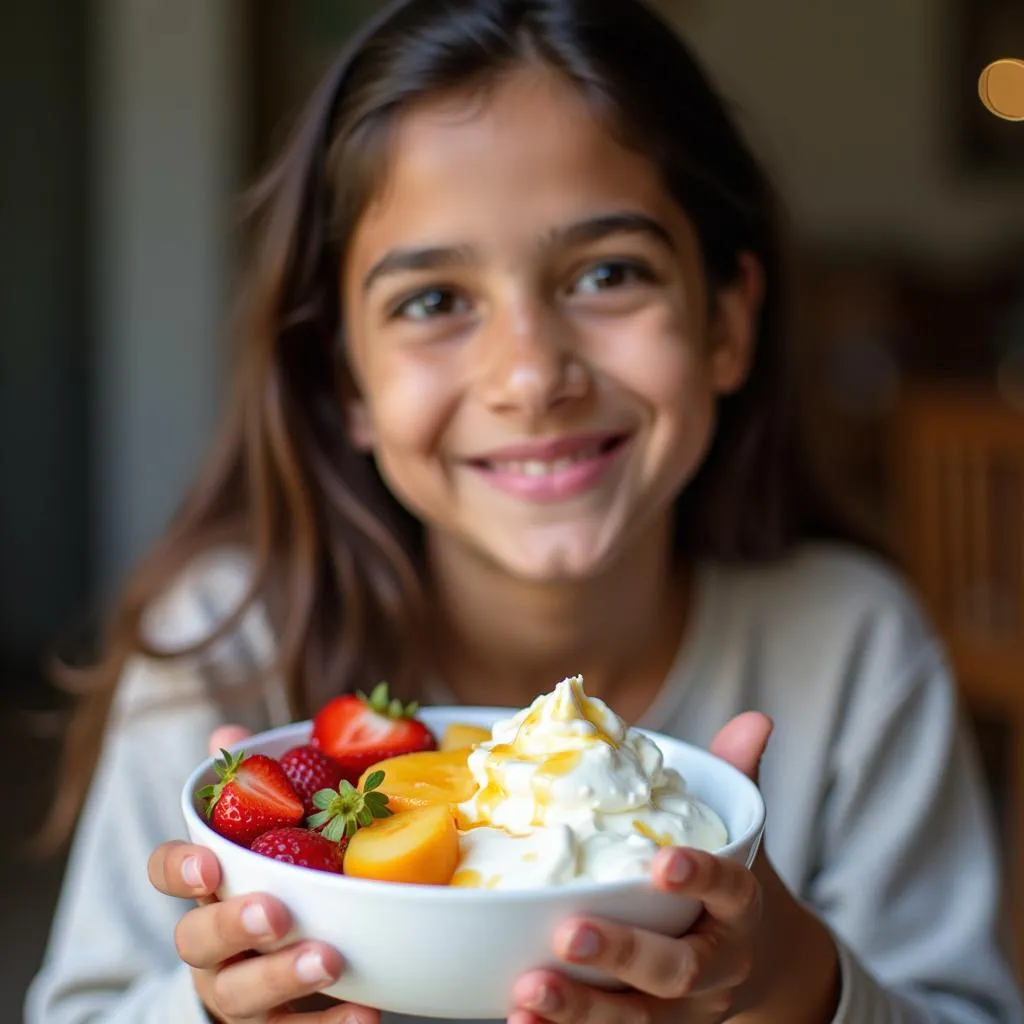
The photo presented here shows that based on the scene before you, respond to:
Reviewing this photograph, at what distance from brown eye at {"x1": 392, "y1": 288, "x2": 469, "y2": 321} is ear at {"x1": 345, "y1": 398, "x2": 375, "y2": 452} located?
0.16 meters

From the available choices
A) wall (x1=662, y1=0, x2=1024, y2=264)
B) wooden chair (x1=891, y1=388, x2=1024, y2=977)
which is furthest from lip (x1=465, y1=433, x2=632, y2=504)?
wall (x1=662, y1=0, x2=1024, y2=264)

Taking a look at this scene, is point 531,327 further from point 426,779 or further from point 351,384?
point 426,779

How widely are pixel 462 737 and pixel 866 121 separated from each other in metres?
5.71

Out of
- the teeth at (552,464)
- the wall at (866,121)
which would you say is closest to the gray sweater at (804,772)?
the teeth at (552,464)

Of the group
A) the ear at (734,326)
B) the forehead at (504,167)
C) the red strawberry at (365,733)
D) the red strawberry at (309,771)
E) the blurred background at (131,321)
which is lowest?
the blurred background at (131,321)

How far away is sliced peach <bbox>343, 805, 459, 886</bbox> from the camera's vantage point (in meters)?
0.62

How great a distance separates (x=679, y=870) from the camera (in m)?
0.60

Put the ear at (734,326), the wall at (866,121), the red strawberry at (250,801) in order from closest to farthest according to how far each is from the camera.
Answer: the red strawberry at (250,801) < the ear at (734,326) < the wall at (866,121)

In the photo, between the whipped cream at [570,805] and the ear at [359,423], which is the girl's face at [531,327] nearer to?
the ear at [359,423]

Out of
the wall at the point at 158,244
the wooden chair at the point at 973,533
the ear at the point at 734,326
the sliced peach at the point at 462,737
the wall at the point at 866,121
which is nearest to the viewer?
the sliced peach at the point at 462,737

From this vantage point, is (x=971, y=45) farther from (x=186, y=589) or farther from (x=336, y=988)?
(x=336, y=988)

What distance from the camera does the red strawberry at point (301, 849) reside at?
0.64m

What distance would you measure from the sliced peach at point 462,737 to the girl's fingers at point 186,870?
18 centimetres

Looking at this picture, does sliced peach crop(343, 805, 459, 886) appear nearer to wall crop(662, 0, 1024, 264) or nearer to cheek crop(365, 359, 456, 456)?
cheek crop(365, 359, 456, 456)
